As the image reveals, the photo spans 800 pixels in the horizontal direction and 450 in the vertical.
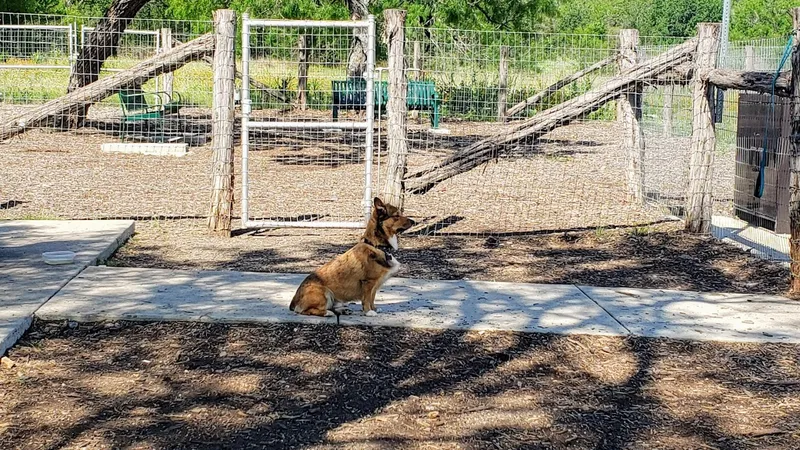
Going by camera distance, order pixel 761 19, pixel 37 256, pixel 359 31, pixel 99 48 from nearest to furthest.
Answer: pixel 37 256 < pixel 99 48 < pixel 359 31 < pixel 761 19

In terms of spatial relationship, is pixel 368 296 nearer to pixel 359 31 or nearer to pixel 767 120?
pixel 767 120

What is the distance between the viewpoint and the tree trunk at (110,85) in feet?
34.1

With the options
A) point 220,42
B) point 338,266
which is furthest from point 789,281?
point 220,42

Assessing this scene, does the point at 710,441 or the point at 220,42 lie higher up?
the point at 220,42

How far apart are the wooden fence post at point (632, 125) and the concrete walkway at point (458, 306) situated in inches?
176

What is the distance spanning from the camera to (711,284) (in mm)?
8250

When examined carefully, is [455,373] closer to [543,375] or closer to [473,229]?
[543,375]

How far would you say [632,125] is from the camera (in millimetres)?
11859

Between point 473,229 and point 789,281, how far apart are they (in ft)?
11.2

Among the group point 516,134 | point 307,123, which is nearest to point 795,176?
point 516,134

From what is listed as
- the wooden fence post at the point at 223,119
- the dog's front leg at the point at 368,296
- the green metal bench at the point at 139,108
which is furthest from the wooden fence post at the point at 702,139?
the green metal bench at the point at 139,108

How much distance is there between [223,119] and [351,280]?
3.80m

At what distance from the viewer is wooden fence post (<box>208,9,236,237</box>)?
9.70 m

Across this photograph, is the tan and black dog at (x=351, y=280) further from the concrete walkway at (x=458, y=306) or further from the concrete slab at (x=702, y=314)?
the concrete slab at (x=702, y=314)
